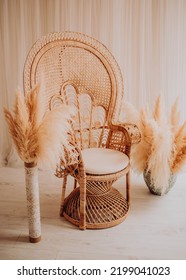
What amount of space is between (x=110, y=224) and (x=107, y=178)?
0.31 m

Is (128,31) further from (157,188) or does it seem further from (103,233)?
(103,233)

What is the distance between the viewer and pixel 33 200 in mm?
1839

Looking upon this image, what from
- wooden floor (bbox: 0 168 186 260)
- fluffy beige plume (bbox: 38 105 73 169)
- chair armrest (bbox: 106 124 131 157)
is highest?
fluffy beige plume (bbox: 38 105 73 169)

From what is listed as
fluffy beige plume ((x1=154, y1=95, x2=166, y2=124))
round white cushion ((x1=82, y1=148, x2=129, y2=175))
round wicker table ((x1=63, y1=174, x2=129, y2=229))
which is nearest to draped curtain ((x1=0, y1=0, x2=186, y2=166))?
fluffy beige plume ((x1=154, y1=95, x2=166, y2=124))

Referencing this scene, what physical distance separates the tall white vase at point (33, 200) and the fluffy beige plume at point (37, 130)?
98 mm

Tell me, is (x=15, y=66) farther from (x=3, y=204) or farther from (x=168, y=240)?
(x=168, y=240)

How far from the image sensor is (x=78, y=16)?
8.98ft

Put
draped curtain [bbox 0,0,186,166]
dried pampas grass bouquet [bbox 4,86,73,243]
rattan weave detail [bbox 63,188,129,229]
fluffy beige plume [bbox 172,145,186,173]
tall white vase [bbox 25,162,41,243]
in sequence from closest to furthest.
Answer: dried pampas grass bouquet [bbox 4,86,73,243] < tall white vase [bbox 25,162,41,243] < rattan weave detail [bbox 63,188,129,229] < fluffy beige plume [bbox 172,145,186,173] < draped curtain [bbox 0,0,186,166]

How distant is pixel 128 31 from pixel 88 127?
920mm

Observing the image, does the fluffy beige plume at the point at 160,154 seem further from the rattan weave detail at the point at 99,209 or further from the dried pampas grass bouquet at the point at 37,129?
the dried pampas grass bouquet at the point at 37,129

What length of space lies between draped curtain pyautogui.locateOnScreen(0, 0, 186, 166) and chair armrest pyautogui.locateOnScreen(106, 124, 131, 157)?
64 centimetres

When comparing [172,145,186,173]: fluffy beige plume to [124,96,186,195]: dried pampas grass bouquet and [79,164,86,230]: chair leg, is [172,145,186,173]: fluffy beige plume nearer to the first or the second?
[124,96,186,195]: dried pampas grass bouquet

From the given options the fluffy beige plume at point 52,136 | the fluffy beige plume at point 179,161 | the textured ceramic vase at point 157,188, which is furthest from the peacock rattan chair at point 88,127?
the fluffy beige plume at point 179,161

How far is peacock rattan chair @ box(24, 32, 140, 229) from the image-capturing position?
195cm
